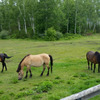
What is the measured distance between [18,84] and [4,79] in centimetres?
160

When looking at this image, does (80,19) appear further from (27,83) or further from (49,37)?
(27,83)

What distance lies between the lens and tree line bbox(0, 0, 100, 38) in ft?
121

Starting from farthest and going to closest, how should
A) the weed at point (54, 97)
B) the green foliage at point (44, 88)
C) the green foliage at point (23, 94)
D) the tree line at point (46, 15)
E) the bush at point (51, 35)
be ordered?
the tree line at point (46, 15)
the bush at point (51, 35)
the green foliage at point (44, 88)
the green foliage at point (23, 94)
the weed at point (54, 97)

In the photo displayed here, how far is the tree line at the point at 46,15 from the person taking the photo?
121 feet

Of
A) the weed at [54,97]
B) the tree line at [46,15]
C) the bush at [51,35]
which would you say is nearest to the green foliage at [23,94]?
the weed at [54,97]

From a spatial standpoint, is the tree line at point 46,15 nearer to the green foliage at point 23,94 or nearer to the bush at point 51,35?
the bush at point 51,35

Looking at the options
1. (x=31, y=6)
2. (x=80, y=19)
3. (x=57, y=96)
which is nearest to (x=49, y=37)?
(x=31, y=6)

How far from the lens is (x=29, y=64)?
891 cm

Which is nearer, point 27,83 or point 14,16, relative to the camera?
point 27,83

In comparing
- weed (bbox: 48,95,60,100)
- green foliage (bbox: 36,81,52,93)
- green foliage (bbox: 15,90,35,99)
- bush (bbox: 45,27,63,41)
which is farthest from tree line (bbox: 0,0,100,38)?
weed (bbox: 48,95,60,100)

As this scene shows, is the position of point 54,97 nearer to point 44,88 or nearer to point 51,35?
point 44,88

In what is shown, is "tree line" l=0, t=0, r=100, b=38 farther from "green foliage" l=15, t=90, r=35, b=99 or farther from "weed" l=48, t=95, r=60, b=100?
"weed" l=48, t=95, r=60, b=100

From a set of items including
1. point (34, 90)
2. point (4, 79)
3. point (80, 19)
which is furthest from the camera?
point (80, 19)

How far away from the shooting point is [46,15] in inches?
1448
